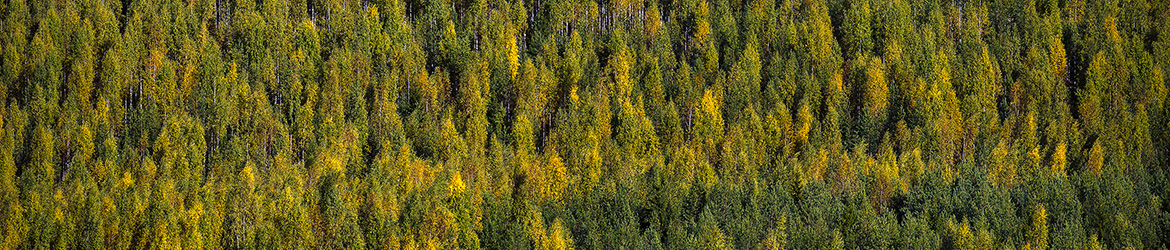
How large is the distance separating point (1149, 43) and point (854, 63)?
3647cm

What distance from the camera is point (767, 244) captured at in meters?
89.1

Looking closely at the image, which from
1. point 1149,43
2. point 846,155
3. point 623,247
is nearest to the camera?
point 623,247

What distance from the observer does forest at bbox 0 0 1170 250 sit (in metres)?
94.5

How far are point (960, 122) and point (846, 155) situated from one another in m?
16.3

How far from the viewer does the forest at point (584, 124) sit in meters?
94.5

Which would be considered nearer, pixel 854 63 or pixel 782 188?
pixel 782 188

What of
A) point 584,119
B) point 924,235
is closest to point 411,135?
point 584,119

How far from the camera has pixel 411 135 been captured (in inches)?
4542

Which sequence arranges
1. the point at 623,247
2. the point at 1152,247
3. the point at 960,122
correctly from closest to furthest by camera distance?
the point at 623,247
the point at 1152,247
the point at 960,122

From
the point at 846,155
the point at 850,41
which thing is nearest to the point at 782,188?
the point at 846,155

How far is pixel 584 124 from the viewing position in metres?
118

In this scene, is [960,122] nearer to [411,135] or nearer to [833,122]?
[833,122]

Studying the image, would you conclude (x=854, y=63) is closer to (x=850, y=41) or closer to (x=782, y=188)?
(x=850, y=41)

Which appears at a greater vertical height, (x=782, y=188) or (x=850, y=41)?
(x=850, y=41)
